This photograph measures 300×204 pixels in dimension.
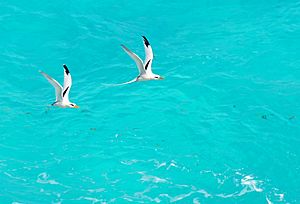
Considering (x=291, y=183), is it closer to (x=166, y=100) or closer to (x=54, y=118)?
(x=166, y=100)

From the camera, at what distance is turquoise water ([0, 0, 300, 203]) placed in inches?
968

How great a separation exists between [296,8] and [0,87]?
18821 millimetres

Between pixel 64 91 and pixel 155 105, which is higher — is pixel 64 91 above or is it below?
below

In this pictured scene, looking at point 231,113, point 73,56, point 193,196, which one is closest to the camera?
point 193,196

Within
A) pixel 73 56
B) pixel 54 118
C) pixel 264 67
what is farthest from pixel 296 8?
pixel 54 118

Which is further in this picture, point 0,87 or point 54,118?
point 0,87

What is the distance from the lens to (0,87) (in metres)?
30.7

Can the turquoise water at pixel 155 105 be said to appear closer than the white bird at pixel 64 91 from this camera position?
No

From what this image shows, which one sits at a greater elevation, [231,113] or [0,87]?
[0,87]

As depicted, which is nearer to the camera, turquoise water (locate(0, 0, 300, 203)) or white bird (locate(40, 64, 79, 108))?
white bird (locate(40, 64, 79, 108))

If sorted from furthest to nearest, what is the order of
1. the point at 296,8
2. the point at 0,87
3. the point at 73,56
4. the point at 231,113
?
the point at 296,8, the point at 73,56, the point at 0,87, the point at 231,113

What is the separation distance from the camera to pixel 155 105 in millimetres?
28594

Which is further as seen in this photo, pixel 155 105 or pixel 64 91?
pixel 155 105

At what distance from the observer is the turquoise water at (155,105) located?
2459 cm
